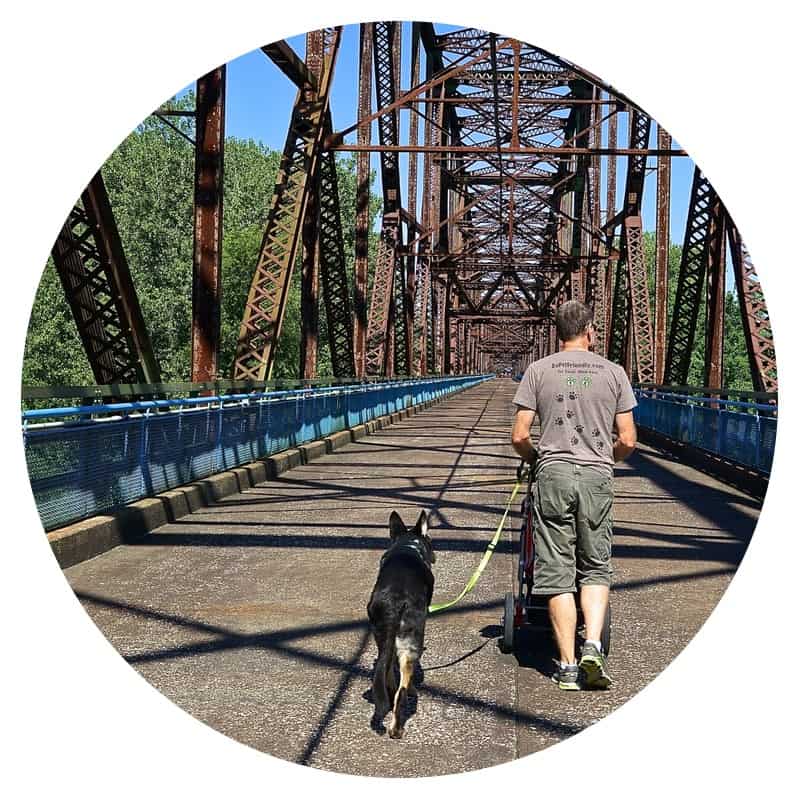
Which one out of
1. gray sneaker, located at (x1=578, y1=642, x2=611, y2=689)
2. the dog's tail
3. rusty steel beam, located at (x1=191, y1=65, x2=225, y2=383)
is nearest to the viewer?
the dog's tail

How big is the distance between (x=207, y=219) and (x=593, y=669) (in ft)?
33.9

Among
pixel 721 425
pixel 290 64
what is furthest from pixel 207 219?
pixel 721 425

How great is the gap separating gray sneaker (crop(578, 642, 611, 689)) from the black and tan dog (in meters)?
0.84

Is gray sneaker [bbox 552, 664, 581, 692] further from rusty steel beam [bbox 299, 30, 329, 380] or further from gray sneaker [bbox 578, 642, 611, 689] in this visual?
rusty steel beam [bbox 299, 30, 329, 380]

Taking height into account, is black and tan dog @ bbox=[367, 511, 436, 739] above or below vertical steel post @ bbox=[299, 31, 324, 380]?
below

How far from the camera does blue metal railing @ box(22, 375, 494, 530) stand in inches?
332

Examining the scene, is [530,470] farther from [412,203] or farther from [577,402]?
[412,203]

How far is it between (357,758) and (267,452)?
1125 centimetres

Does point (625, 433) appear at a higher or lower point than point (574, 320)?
lower

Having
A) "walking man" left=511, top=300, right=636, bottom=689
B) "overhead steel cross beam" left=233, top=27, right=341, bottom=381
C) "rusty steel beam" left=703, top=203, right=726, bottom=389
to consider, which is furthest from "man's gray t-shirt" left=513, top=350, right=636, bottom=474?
"rusty steel beam" left=703, top=203, right=726, bottom=389

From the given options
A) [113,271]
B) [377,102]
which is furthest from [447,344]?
[113,271]

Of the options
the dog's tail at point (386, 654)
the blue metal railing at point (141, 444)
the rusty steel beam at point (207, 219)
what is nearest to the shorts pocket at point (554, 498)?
the dog's tail at point (386, 654)

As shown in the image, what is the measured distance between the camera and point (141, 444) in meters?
10.4

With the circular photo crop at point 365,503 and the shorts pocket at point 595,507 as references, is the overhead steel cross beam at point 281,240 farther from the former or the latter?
the shorts pocket at point 595,507
